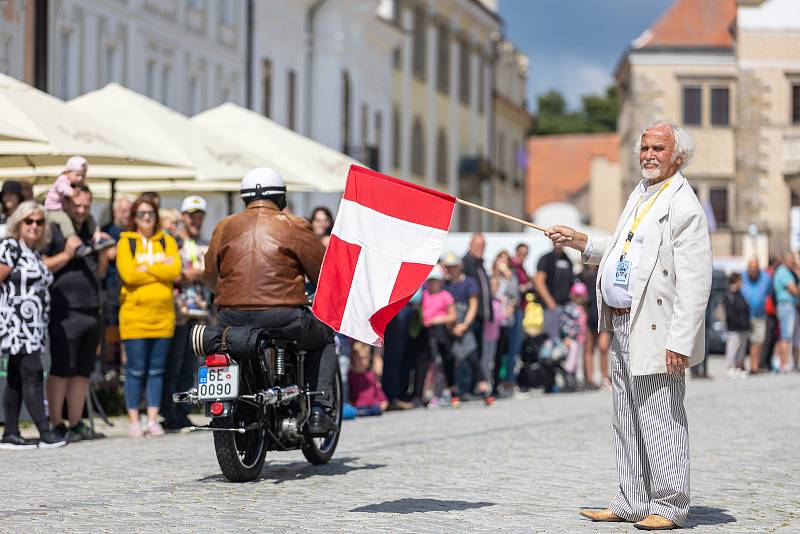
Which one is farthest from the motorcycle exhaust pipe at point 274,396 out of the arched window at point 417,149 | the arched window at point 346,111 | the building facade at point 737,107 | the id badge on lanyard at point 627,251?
the building facade at point 737,107

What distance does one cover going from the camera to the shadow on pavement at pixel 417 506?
Result: 9.34 m

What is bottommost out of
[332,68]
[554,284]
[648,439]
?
[648,439]

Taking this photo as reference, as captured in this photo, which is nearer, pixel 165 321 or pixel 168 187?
pixel 165 321

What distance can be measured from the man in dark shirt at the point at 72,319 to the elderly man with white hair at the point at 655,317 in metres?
5.88

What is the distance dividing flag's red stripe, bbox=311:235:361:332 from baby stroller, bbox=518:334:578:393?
1351 centimetres

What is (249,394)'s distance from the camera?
423 inches

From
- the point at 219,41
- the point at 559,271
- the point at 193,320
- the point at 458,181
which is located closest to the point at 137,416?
the point at 193,320

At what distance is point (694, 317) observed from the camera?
8508 millimetres

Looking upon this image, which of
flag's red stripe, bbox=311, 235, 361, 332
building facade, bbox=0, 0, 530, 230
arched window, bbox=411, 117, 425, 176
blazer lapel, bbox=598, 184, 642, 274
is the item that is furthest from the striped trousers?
arched window, bbox=411, 117, 425, 176

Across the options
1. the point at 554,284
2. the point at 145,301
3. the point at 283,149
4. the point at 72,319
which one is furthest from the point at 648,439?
the point at 554,284

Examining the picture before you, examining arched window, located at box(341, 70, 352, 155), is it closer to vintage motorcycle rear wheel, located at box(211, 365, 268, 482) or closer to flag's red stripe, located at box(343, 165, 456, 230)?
vintage motorcycle rear wheel, located at box(211, 365, 268, 482)

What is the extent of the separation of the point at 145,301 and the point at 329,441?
296 centimetres

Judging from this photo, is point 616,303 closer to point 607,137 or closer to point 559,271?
point 559,271

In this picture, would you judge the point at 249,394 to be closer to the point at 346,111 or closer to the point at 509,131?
the point at 346,111
